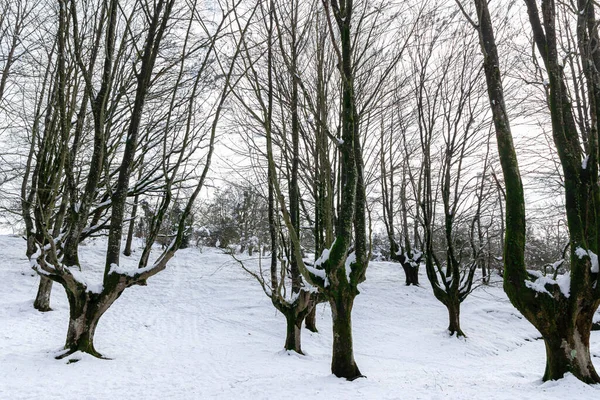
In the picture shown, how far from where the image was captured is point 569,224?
4395 millimetres

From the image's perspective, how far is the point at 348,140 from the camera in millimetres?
4711

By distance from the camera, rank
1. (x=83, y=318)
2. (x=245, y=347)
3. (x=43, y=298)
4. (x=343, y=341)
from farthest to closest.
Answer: (x=43, y=298) < (x=245, y=347) < (x=83, y=318) < (x=343, y=341)

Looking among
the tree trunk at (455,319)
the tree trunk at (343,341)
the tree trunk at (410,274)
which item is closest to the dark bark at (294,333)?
the tree trunk at (343,341)

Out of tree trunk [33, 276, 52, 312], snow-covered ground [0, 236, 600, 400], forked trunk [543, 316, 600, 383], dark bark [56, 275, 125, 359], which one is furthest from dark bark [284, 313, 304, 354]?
tree trunk [33, 276, 52, 312]

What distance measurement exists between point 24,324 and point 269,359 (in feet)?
18.4

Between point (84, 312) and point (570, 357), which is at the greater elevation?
point (570, 357)

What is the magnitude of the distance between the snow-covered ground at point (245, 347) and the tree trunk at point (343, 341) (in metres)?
0.18

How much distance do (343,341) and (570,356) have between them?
8.21 feet

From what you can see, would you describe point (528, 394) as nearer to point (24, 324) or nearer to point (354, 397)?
point (354, 397)

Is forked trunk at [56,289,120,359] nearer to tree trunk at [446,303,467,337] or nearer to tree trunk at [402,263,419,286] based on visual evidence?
tree trunk at [446,303,467,337]

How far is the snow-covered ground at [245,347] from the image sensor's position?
13.0 ft

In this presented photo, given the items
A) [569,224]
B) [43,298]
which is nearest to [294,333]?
[569,224]

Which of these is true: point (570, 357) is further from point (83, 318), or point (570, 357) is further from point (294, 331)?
point (83, 318)

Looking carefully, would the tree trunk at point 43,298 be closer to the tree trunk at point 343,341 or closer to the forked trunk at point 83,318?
the forked trunk at point 83,318
